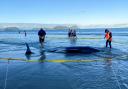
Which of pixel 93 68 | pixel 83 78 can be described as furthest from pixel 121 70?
pixel 83 78

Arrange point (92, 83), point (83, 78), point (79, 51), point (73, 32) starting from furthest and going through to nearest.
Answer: point (73, 32), point (79, 51), point (83, 78), point (92, 83)

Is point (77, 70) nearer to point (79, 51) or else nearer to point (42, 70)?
point (42, 70)

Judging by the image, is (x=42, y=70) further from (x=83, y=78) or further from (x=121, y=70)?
(x=121, y=70)

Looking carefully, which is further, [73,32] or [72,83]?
[73,32]

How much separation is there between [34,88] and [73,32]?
4532 centimetres

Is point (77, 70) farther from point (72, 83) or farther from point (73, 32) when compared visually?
point (73, 32)

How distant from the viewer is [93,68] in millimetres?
13789

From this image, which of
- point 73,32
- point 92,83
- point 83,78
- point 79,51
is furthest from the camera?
point 73,32

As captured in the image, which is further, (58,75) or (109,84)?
(58,75)

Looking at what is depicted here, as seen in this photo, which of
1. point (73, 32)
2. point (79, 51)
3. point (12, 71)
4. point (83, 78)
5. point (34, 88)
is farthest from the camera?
point (73, 32)

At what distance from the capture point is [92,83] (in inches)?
400

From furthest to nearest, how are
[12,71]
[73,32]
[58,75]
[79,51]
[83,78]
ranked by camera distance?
[73,32] < [79,51] < [12,71] < [58,75] < [83,78]

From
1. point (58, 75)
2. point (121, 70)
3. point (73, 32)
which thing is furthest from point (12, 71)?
point (73, 32)

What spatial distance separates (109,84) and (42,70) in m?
4.48
